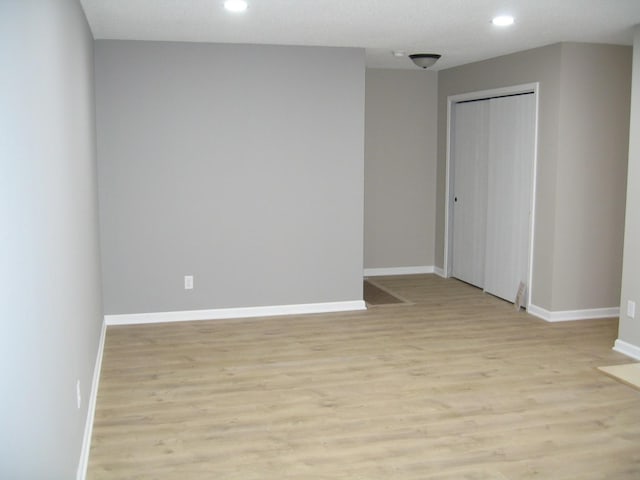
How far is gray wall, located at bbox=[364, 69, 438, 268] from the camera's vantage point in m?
7.50

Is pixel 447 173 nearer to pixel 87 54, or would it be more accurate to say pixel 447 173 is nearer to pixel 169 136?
pixel 169 136

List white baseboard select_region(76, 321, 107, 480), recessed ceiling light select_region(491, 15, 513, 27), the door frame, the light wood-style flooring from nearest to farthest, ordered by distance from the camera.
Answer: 1. white baseboard select_region(76, 321, 107, 480)
2. the light wood-style flooring
3. recessed ceiling light select_region(491, 15, 513, 27)
4. the door frame

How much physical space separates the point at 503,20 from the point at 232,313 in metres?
3.18

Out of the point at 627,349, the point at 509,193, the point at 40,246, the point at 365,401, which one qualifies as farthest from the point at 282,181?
the point at 40,246

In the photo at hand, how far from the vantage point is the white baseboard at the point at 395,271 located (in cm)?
767

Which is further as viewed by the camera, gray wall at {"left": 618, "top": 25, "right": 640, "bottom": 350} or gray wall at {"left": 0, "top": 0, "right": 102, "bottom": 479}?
gray wall at {"left": 618, "top": 25, "right": 640, "bottom": 350}

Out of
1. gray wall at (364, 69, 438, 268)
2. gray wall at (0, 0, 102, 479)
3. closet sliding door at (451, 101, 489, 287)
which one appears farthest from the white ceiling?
gray wall at (364, 69, 438, 268)

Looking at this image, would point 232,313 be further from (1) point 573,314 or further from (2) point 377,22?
(1) point 573,314

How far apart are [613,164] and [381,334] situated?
2.43 meters

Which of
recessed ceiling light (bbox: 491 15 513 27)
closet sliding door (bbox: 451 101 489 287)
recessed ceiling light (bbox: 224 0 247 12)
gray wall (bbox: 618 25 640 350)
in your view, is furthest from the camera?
closet sliding door (bbox: 451 101 489 287)

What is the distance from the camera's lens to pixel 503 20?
15.0 ft

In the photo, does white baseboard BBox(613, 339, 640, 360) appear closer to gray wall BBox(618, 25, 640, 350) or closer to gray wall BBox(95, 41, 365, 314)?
gray wall BBox(618, 25, 640, 350)

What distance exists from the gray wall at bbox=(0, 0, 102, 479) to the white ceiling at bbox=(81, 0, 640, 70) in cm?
96

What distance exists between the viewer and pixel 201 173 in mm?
5594
